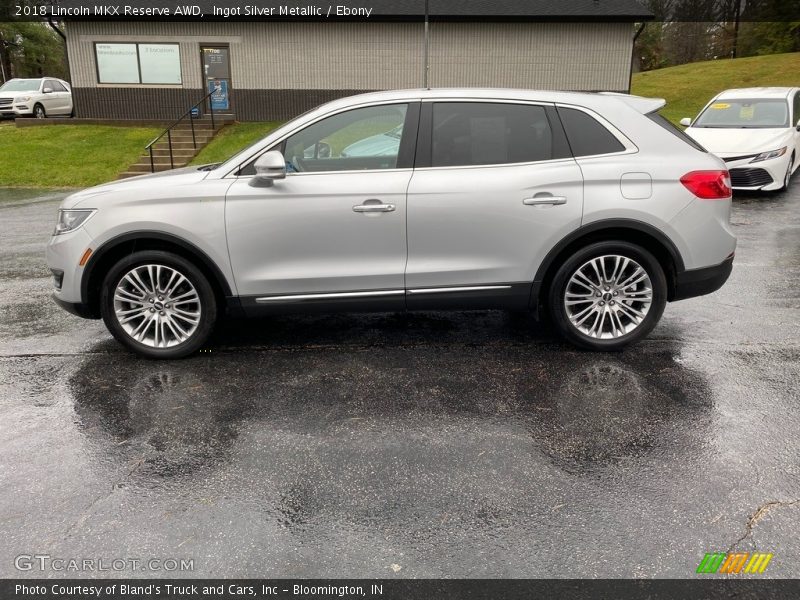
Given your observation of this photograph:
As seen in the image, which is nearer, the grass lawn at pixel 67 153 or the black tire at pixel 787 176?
the black tire at pixel 787 176

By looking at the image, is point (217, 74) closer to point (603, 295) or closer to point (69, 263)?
point (69, 263)

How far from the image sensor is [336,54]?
21.8 meters

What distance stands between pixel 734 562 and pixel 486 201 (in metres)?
2.70

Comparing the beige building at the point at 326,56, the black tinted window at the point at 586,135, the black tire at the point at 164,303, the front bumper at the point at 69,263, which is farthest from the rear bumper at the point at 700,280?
the beige building at the point at 326,56

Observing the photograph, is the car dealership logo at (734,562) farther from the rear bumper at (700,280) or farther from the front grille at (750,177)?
the front grille at (750,177)

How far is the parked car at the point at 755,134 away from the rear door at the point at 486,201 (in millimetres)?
8281

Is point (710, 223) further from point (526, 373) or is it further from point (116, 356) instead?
point (116, 356)

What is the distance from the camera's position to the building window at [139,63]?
2178cm

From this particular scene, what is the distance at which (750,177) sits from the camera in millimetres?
11656

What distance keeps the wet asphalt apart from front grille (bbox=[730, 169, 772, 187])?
6937 mm

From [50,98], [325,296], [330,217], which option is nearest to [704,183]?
[330,217]

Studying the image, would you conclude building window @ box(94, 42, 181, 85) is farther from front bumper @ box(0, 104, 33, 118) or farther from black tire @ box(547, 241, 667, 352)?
black tire @ box(547, 241, 667, 352)

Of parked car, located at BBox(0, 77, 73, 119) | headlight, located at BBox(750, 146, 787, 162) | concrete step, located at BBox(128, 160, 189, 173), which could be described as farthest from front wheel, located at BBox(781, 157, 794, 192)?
parked car, located at BBox(0, 77, 73, 119)

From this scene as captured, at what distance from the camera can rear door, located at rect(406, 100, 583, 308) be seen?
4.55 meters
